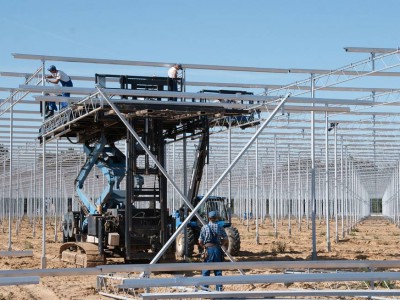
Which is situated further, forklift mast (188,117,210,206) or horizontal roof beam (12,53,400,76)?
horizontal roof beam (12,53,400,76)

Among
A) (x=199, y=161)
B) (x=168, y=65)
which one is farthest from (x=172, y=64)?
(x=199, y=161)

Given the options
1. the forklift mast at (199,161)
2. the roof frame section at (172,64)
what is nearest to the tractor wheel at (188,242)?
the forklift mast at (199,161)

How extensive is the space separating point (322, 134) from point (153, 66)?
13560mm

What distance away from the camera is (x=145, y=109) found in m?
16.3

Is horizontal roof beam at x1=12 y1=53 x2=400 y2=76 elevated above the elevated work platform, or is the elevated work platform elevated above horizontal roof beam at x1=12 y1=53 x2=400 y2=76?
horizontal roof beam at x1=12 y1=53 x2=400 y2=76

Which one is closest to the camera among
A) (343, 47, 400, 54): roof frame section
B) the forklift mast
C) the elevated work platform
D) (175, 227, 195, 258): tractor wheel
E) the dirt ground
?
the dirt ground

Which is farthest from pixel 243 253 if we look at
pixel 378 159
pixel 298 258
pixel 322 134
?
pixel 378 159

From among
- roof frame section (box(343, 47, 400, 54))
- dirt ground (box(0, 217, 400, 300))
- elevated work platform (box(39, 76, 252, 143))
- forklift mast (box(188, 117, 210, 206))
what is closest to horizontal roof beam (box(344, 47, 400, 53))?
roof frame section (box(343, 47, 400, 54))

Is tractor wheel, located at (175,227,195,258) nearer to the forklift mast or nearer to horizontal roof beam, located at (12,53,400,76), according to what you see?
the forklift mast

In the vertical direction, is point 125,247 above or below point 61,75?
below

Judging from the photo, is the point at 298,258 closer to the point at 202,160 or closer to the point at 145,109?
the point at 202,160

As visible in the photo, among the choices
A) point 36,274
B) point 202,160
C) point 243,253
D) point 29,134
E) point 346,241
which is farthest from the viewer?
point 29,134

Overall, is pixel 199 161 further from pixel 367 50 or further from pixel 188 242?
pixel 367 50

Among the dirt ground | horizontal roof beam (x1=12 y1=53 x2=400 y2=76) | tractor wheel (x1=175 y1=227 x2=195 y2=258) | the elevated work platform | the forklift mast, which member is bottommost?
the dirt ground
